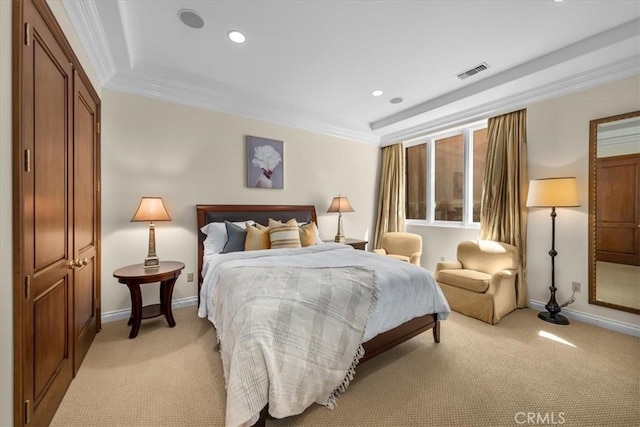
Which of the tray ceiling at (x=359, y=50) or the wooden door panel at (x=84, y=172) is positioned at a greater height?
the tray ceiling at (x=359, y=50)

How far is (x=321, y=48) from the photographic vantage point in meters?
2.57

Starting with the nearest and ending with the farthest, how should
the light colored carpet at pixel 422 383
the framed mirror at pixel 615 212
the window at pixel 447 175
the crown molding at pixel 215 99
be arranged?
the light colored carpet at pixel 422 383 < the framed mirror at pixel 615 212 < the crown molding at pixel 215 99 < the window at pixel 447 175

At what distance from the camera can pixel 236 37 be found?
240cm

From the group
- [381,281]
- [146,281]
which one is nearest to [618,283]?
[381,281]

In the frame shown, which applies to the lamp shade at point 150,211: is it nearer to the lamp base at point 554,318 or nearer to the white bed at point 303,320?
the white bed at point 303,320

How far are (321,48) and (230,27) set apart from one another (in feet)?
2.75

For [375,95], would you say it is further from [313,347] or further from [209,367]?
[209,367]

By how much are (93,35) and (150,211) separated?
5.09ft

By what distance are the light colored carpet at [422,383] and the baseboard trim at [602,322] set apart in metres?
0.11

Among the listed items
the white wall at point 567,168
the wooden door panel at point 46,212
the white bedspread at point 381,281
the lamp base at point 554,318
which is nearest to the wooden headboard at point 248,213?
the white bedspread at point 381,281

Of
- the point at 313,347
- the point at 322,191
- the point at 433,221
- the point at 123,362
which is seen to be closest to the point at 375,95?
the point at 322,191

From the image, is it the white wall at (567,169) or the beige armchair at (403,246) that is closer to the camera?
the white wall at (567,169)

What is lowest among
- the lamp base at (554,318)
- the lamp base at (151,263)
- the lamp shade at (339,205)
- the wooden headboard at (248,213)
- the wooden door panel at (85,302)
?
the lamp base at (554,318)

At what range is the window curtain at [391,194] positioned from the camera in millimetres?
4875
